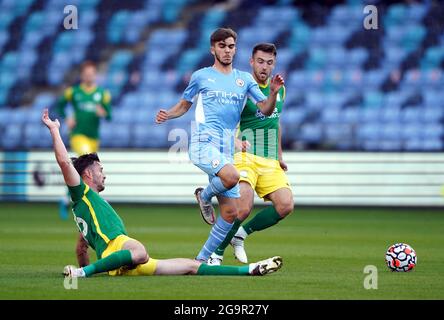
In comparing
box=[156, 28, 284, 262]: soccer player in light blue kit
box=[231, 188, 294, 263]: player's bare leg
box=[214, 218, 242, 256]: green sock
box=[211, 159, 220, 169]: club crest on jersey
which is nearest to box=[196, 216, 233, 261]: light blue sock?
box=[156, 28, 284, 262]: soccer player in light blue kit

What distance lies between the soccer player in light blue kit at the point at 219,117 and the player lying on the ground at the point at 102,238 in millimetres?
765

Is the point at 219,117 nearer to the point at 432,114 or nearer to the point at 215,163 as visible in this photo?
the point at 215,163

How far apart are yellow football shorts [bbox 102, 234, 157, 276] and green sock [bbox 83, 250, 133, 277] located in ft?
0.47

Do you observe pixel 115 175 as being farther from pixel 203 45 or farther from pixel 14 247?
pixel 14 247

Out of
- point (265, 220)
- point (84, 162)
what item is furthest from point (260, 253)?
point (84, 162)

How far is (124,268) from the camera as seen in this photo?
350 inches

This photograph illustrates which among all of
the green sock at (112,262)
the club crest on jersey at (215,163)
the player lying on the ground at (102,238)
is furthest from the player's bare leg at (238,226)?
the green sock at (112,262)

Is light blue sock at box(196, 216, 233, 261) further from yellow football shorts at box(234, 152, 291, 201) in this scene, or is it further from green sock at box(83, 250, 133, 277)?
green sock at box(83, 250, 133, 277)

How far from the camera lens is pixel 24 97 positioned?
24406 mm

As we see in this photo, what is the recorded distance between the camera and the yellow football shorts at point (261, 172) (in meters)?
10.7

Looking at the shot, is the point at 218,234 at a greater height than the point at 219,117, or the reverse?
the point at 219,117

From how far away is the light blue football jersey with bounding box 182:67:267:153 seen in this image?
980 cm

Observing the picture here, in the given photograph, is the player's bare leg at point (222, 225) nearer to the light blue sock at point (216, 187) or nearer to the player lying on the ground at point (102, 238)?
the light blue sock at point (216, 187)

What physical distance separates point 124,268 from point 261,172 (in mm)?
2411
